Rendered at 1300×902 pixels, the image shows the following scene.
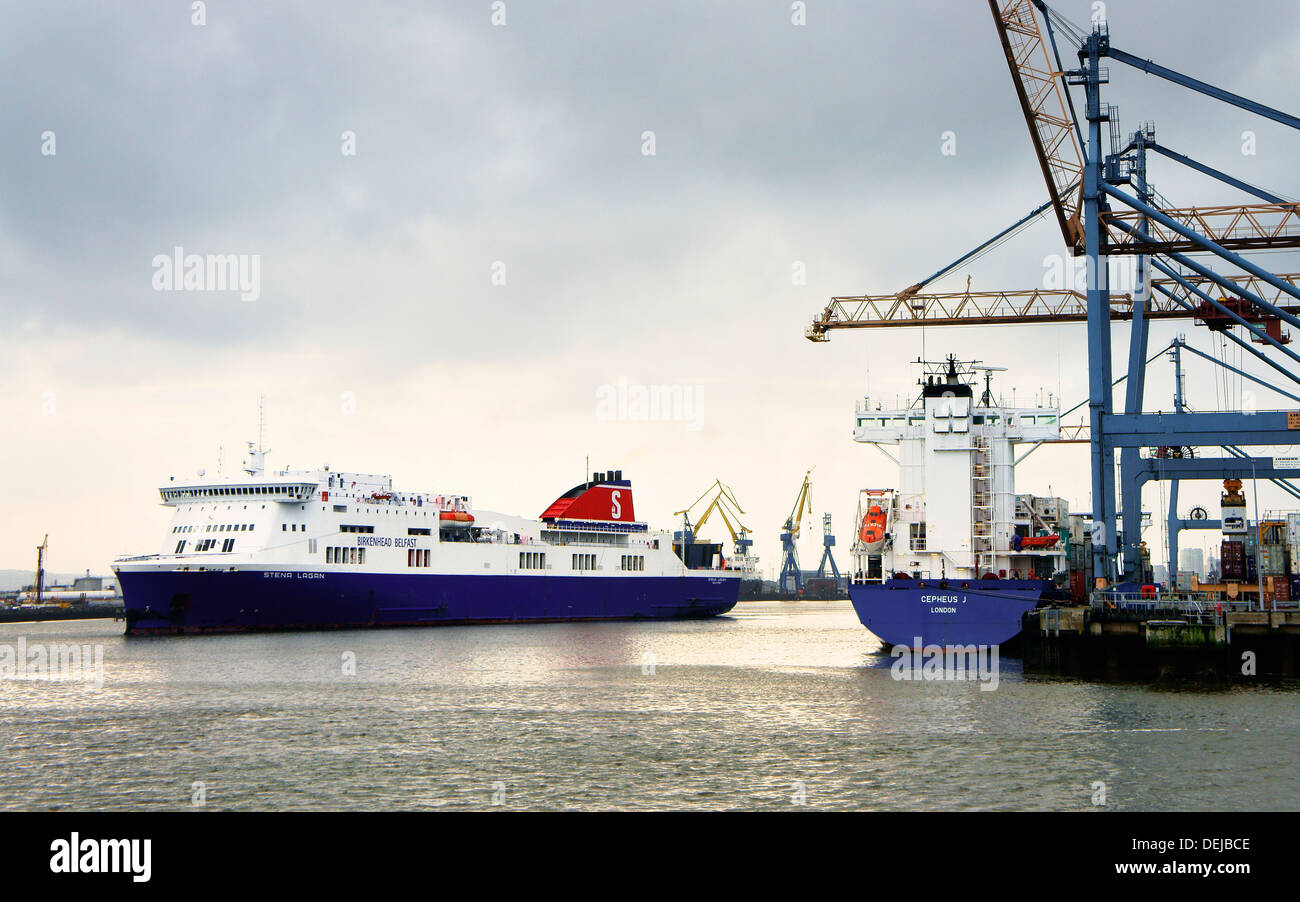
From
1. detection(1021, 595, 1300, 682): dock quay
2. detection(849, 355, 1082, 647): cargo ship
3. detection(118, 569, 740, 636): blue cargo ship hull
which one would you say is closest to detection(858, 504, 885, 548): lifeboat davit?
detection(849, 355, 1082, 647): cargo ship

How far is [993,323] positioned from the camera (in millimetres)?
54344

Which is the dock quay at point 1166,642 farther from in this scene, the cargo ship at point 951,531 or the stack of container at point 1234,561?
the stack of container at point 1234,561

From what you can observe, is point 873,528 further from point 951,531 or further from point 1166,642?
point 1166,642

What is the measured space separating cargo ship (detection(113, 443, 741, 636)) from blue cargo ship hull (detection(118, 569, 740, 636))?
0.23ft

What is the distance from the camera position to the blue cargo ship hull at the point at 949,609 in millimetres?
35406

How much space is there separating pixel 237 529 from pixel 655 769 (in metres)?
41.6

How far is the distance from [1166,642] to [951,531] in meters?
9.01

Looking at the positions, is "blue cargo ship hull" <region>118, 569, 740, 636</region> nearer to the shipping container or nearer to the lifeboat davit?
the lifeboat davit

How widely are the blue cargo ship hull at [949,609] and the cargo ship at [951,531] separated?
34mm

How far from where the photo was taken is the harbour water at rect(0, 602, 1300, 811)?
1692 centimetres
